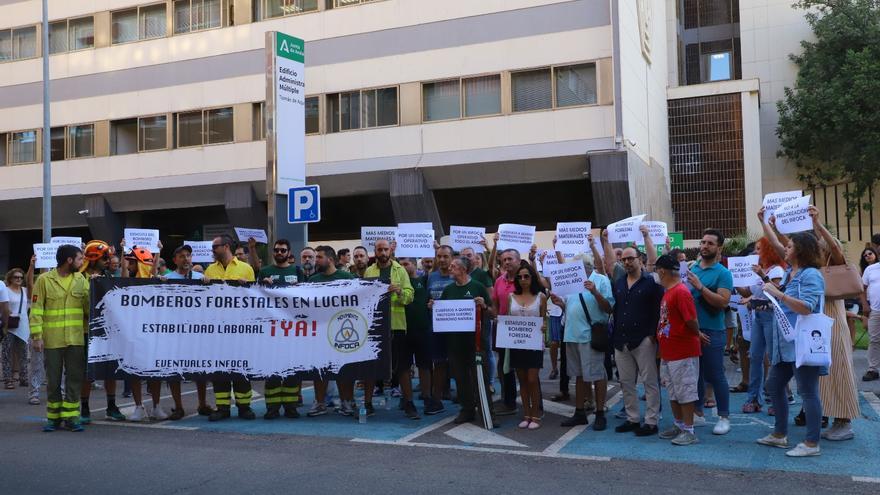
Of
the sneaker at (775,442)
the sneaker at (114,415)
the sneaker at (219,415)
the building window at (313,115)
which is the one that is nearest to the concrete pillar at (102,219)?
the building window at (313,115)

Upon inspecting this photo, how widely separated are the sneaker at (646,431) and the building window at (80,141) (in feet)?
85.3

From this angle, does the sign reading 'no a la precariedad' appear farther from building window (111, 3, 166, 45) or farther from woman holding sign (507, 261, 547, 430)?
building window (111, 3, 166, 45)

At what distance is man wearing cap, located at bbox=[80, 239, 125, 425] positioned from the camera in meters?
9.03

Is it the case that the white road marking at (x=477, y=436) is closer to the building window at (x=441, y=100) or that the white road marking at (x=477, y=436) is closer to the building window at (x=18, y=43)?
the building window at (x=441, y=100)

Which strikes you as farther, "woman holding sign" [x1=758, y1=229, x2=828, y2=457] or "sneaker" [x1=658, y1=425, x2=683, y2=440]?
"sneaker" [x1=658, y1=425, x2=683, y2=440]

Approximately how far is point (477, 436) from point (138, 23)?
25.3 meters

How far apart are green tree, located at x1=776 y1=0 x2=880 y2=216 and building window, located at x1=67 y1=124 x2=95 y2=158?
25.2 metres

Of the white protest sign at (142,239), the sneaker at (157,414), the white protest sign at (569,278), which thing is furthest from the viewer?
the white protest sign at (142,239)

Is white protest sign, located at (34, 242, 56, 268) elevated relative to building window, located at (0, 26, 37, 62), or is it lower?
lower

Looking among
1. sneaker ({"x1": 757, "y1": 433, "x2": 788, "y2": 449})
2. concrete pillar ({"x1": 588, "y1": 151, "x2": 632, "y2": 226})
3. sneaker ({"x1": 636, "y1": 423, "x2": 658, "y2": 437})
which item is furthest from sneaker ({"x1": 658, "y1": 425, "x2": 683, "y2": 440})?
concrete pillar ({"x1": 588, "y1": 151, "x2": 632, "y2": 226})

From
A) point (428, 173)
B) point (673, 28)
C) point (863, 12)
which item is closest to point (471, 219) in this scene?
point (428, 173)

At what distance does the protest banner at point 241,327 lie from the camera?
909 centimetres

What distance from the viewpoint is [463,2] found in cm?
2447

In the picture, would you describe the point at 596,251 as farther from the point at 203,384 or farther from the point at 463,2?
the point at 463,2
